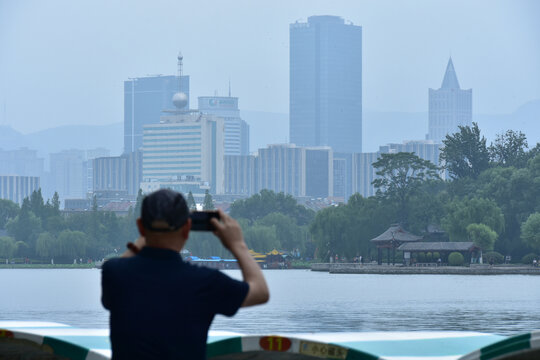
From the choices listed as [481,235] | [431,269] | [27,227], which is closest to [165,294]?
[481,235]

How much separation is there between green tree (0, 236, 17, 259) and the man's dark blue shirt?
141 m

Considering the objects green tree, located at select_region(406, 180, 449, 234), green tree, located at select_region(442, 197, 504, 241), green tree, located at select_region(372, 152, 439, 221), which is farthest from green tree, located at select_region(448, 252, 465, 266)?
green tree, located at select_region(372, 152, 439, 221)

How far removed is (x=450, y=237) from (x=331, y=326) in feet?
199

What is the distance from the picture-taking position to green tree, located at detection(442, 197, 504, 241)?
97.2 m

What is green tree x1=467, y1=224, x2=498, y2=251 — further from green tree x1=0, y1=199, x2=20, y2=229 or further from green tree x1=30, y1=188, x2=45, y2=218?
green tree x1=0, y1=199, x2=20, y2=229

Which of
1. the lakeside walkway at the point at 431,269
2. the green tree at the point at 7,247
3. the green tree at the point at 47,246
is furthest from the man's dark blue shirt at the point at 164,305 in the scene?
the green tree at the point at 7,247

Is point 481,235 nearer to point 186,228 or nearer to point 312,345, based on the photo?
point 312,345

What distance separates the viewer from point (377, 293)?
67.8 m

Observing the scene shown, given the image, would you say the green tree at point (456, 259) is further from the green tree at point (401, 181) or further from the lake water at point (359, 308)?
the lake water at point (359, 308)

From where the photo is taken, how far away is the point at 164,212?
4207 millimetres

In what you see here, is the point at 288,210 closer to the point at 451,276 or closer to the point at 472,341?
the point at 451,276

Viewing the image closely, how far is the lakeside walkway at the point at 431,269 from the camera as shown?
96500 mm

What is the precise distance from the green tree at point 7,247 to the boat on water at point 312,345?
138193 mm

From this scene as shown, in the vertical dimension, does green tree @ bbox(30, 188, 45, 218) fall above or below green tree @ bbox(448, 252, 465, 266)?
above
